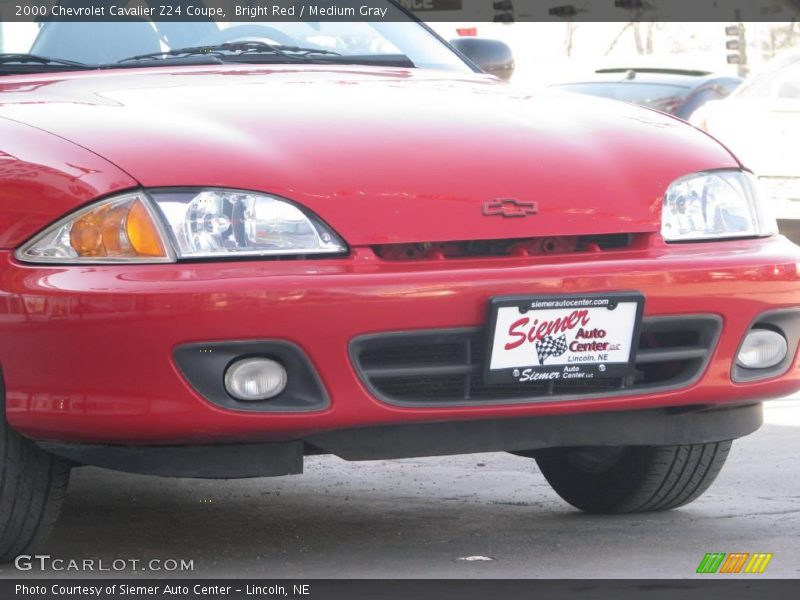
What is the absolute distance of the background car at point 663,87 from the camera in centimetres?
1453

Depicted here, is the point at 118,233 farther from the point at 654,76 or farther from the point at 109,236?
the point at 654,76

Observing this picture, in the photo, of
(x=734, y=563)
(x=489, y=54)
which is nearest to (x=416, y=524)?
(x=734, y=563)

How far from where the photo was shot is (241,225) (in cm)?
355

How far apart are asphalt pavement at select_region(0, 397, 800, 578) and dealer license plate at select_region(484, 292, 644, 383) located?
0.49 meters

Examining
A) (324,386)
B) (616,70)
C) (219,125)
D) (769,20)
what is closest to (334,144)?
(219,125)

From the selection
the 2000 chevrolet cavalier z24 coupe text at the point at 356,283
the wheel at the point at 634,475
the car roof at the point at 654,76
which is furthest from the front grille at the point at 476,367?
the car roof at the point at 654,76

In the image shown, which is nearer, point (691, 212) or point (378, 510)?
point (691, 212)

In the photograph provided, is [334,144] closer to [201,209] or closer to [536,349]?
[201,209]

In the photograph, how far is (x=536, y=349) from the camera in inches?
144

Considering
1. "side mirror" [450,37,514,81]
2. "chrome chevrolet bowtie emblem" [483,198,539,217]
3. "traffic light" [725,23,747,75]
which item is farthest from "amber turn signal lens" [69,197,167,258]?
"traffic light" [725,23,747,75]

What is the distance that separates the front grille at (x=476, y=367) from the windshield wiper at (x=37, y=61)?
1.49 metres

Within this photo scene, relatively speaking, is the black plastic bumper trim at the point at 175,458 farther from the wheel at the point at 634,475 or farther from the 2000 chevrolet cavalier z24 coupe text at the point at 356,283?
the wheel at the point at 634,475

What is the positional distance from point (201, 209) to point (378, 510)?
1481mm

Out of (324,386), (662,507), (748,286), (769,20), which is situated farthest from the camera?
(769,20)
